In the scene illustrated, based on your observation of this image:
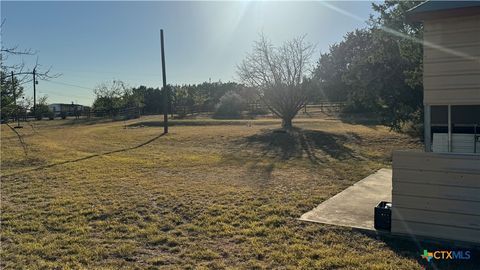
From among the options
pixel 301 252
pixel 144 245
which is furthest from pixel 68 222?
pixel 301 252

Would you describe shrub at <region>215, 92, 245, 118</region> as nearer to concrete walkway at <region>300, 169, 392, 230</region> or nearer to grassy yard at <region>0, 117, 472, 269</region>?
grassy yard at <region>0, 117, 472, 269</region>

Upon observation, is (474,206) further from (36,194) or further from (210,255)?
(36,194)

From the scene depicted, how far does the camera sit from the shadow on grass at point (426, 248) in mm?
3443

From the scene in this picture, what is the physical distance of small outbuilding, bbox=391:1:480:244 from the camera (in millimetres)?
3879

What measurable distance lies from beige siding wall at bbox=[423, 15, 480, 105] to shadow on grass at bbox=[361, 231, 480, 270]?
1.53m

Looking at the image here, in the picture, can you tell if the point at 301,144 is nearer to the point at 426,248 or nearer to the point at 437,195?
the point at 437,195

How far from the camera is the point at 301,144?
14352 millimetres

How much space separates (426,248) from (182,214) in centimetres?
313

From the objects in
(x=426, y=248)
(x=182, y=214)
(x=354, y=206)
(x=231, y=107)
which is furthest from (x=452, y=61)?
(x=231, y=107)

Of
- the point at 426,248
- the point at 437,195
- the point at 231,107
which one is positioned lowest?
the point at 426,248

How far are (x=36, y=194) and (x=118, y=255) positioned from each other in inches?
144

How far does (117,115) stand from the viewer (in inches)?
1620

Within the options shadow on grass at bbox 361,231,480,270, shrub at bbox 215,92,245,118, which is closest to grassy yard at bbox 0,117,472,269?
shadow on grass at bbox 361,231,480,270

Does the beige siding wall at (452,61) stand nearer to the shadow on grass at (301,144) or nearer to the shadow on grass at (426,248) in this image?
the shadow on grass at (426,248)
